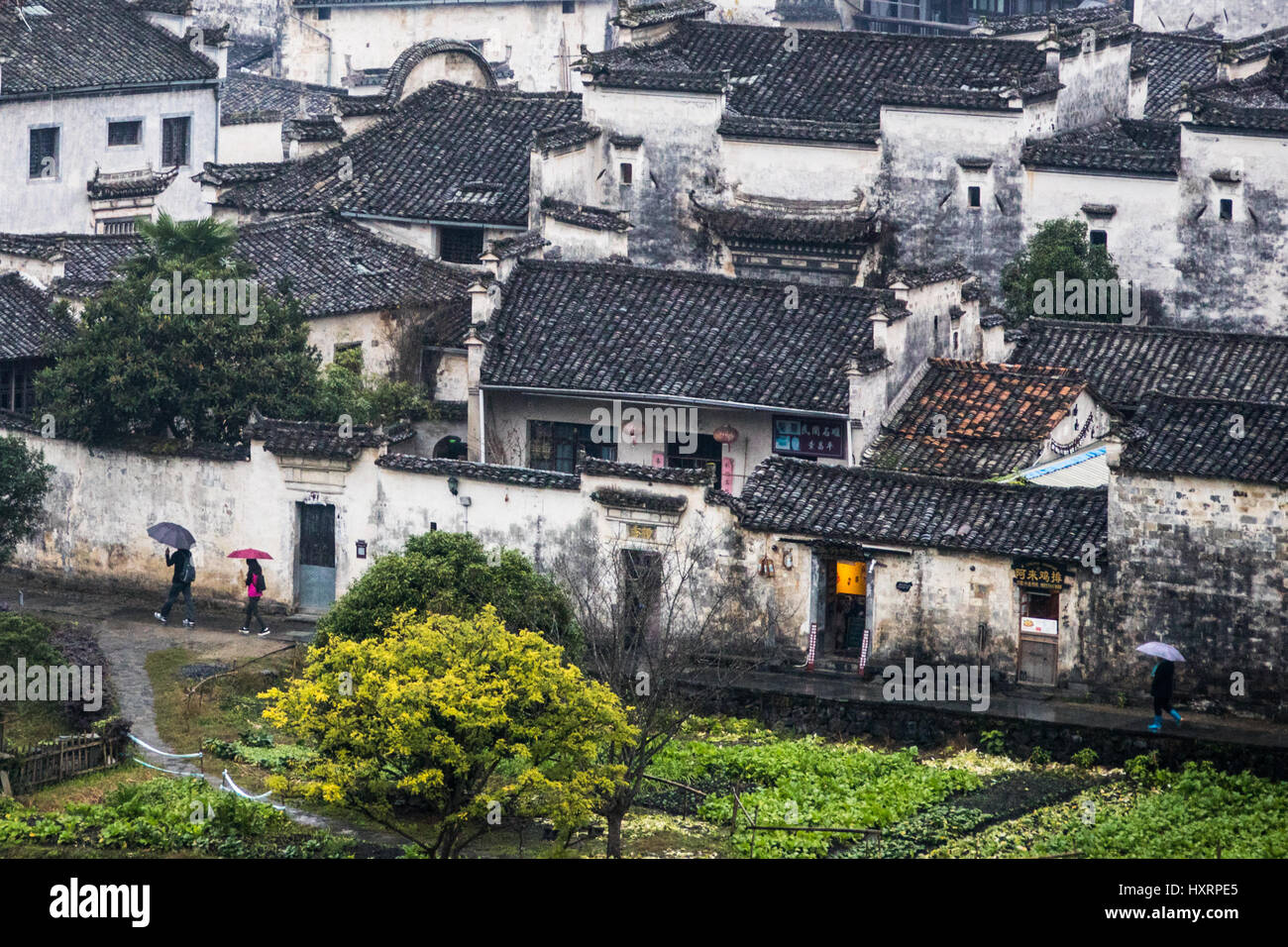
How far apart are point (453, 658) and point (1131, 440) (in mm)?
12495

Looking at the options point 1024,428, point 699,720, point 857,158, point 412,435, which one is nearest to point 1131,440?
point 1024,428

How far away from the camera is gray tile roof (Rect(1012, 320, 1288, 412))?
1547 inches

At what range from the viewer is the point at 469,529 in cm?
3538

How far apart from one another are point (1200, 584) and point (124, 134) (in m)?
32.5

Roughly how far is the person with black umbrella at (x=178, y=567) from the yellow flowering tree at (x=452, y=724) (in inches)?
454

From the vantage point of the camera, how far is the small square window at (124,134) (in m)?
53.9

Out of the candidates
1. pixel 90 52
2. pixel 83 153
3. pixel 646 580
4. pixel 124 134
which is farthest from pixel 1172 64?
pixel 646 580

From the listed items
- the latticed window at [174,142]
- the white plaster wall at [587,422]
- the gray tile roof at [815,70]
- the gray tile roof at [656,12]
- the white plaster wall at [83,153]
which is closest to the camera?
the white plaster wall at [587,422]

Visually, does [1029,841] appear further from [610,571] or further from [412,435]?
[412,435]

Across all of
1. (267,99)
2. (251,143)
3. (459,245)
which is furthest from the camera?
(267,99)

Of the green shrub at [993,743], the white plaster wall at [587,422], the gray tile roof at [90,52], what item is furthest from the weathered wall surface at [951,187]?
the green shrub at [993,743]

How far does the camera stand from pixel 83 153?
53.0m

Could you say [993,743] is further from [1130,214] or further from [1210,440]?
[1130,214]

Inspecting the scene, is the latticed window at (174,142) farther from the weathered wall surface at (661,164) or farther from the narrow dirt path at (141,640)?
the narrow dirt path at (141,640)
